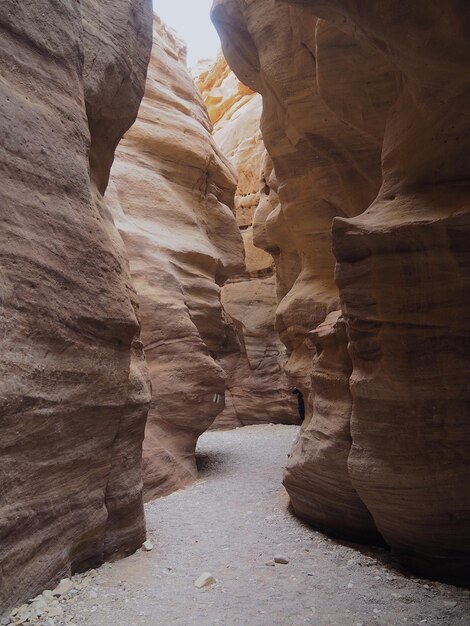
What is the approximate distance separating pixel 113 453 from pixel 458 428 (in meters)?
3.17

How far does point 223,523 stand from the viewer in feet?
21.5

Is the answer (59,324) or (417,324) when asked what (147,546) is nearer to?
(59,324)

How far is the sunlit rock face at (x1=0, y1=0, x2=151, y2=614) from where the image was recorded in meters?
3.84

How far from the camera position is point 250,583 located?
4.69m

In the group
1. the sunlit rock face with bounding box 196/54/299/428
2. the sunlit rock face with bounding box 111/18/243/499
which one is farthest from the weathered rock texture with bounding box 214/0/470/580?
the sunlit rock face with bounding box 196/54/299/428

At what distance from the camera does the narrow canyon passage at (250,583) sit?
4.03 meters

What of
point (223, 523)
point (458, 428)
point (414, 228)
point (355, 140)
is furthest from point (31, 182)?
point (355, 140)

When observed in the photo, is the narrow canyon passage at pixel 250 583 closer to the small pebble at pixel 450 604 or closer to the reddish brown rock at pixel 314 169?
the small pebble at pixel 450 604

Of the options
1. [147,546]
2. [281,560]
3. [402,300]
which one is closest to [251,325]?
[147,546]

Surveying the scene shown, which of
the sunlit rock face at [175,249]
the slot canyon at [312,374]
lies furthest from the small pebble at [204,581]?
the sunlit rock face at [175,249]

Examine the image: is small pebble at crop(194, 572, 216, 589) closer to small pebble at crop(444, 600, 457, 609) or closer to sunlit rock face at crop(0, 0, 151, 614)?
sunlit rock face at crop(0, 0, 151, 614)

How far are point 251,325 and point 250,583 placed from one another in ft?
45.1

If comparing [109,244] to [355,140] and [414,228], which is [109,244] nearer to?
[414,228]

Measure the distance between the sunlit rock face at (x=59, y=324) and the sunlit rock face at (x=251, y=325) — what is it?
8.75m
